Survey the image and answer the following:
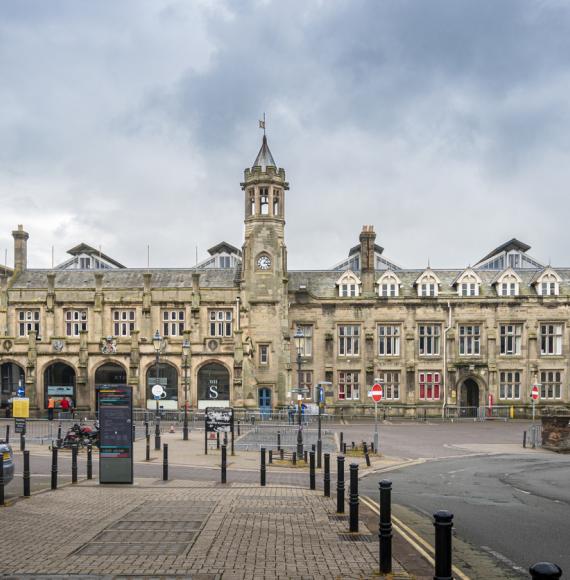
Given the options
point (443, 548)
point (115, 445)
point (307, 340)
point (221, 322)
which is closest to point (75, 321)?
point (221, 322)

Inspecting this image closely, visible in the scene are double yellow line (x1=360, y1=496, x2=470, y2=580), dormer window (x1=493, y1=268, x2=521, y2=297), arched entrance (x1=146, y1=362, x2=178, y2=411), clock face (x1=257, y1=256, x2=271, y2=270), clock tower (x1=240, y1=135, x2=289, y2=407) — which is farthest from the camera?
dormer window (x1=493, y1=268, x2=521, y2=297)

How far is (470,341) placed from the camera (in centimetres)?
5394

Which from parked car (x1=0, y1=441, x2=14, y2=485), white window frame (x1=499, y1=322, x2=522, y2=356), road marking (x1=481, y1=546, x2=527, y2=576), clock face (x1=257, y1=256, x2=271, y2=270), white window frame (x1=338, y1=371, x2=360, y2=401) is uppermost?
clock face (x1=257, y1=256, x2=271, y2=270)

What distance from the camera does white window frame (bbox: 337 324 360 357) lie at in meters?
54.2

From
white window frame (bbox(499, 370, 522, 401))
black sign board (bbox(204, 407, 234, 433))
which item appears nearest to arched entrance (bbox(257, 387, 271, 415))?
white window frame (bbox(499, 370, 522, 401))

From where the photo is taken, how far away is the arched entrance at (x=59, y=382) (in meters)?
51.1

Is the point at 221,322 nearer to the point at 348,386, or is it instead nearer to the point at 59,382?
the point at 348,386

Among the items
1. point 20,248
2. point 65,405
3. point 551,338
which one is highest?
point 20,248

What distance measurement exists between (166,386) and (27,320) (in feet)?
39.7

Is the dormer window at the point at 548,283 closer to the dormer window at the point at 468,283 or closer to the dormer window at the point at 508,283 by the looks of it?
the dormer window at the point at 508,283

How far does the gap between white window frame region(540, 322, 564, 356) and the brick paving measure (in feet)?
136

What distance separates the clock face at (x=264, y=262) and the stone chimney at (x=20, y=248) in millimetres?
19613

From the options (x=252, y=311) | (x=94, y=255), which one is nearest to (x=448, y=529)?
(x=252, y=311)

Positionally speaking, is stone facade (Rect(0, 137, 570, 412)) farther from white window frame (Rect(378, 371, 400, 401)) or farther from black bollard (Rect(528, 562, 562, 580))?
black bollard (Rect(528, 562, 562, 580))
